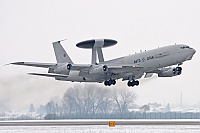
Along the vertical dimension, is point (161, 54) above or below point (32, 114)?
above

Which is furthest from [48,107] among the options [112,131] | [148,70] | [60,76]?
[112,131]

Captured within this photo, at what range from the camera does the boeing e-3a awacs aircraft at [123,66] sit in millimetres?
71750

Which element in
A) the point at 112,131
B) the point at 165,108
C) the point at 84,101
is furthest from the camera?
the point at 165,108

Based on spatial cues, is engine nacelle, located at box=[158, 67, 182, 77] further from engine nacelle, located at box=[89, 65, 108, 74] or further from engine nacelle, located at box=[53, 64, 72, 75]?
engine nacelle, located at box=[53, 64, 72, 75]

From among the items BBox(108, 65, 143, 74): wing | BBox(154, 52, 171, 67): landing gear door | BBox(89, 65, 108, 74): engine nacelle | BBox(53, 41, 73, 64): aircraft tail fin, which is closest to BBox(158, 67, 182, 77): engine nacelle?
BBox(154, 52, 171, 67): landing gear door

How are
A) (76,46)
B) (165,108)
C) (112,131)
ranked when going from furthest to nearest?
(165,108), (76,46), (112,131)

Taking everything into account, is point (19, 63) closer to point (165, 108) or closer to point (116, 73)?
point (116, 73)

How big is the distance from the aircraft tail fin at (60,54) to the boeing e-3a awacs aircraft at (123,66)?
383mm

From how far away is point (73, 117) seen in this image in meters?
102

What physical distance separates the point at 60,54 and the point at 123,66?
15549 mm

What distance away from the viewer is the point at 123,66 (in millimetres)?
73375

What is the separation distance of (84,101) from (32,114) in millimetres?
15433

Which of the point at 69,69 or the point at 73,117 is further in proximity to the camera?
the point at 73,117

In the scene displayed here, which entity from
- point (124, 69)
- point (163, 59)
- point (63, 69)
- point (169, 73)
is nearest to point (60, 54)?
point (63, 69)
